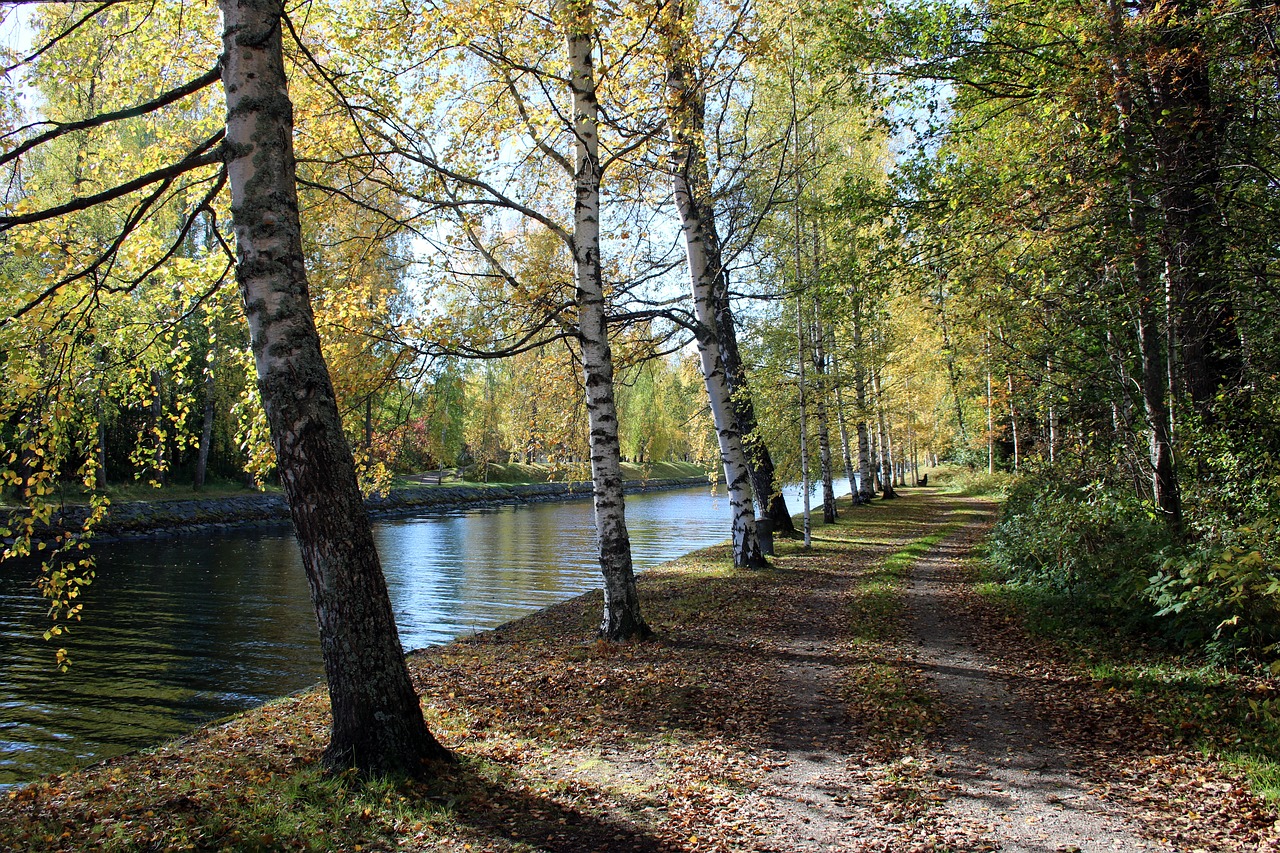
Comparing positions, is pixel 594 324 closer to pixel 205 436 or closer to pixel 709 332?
pixel 709 332

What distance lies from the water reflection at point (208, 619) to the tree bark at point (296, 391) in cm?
474

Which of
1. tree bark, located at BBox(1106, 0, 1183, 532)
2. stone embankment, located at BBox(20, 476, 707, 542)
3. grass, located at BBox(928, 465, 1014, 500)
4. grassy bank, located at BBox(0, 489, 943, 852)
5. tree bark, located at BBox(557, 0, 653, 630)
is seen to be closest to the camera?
grassy bank, located at BBox(0, 489, 943, 852)

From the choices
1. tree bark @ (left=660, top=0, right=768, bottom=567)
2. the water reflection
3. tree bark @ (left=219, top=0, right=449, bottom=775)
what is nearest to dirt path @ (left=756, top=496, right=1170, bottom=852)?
tree bark @ (left=219, top=0, right=449, bottom=775)

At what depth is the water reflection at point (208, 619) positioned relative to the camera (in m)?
8.55

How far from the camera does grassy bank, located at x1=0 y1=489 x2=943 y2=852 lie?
13.6ft

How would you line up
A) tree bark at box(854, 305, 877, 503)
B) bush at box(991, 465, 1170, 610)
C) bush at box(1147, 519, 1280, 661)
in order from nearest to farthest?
bush at box(1147, 519, 1280, 661), bush at box(991, 465, 1170, 610), tree bark at box(854, 305, 877, 503)

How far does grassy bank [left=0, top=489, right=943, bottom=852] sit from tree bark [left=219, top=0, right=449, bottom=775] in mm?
583

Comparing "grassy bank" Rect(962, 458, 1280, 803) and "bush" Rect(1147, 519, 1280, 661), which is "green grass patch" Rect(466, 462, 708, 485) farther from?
"bush" Rect(1147, 519, 1280, 661)

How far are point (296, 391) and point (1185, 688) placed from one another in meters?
6.84

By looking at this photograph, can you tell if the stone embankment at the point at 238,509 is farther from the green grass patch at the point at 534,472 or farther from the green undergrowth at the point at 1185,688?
the green undergrowth at the point at 1185,688

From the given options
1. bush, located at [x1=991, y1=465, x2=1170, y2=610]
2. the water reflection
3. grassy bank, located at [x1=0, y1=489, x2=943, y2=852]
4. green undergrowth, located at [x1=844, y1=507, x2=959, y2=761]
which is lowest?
the water reflection

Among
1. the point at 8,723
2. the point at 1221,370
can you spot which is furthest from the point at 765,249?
the point at 8,723

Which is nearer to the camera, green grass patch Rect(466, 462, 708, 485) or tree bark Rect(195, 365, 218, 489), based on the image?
tree bark Rect(195, 365, 218, 489)

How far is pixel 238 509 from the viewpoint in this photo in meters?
29.8
